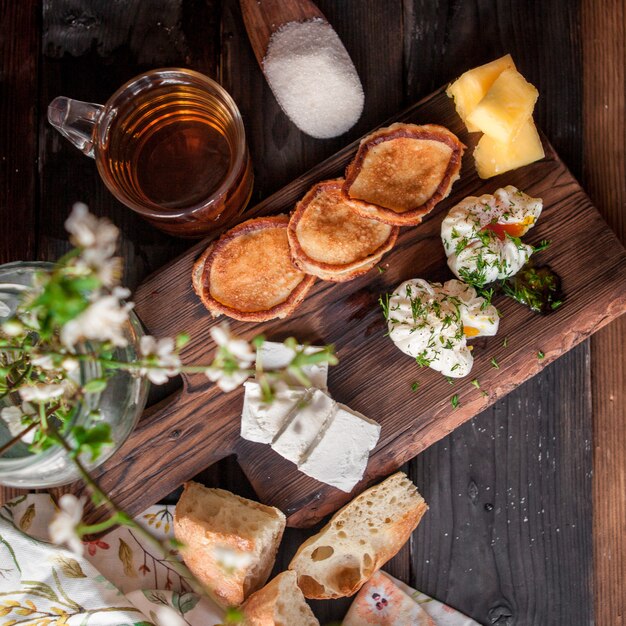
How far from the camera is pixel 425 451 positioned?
162cm

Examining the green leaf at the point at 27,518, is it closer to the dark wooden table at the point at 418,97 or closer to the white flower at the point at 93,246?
the dark wooden table at the point at 418,97

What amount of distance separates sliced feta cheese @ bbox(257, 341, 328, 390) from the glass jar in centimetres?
36

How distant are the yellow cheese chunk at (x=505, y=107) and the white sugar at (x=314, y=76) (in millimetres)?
283

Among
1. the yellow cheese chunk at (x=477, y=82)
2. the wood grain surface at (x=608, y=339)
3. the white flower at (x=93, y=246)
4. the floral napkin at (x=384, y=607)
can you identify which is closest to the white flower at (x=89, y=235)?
the white flower at (x=93, y=246)

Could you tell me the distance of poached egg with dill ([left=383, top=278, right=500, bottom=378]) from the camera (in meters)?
1.43

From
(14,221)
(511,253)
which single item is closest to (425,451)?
(511,253)

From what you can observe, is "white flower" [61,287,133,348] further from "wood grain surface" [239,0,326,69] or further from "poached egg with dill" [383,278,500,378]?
"wood grain surface" [239,0,326,69]

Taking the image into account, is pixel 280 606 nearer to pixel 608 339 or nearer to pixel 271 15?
pixel 608 339

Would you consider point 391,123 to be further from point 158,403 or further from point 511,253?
point 158,403

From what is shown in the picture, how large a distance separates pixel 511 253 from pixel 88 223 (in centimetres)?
94

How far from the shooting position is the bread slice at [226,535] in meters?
1.44

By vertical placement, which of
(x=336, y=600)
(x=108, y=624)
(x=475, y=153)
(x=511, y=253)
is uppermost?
(x=475, y=153)

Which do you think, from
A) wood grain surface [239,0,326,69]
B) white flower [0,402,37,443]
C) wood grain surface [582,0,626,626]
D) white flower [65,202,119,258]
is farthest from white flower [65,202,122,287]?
wood grain surface [582,0,626,626]

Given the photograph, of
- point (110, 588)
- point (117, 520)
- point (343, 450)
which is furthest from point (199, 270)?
point (117, 520)
